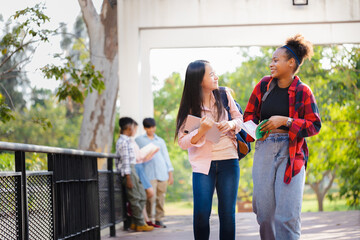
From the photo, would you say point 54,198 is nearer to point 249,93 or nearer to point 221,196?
point 221,196

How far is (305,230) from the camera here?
320 inches

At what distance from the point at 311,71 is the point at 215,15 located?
5.86 m

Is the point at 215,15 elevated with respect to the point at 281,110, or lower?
elevated

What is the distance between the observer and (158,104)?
2247 centimetres

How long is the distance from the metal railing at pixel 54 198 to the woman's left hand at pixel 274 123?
1.61 metres

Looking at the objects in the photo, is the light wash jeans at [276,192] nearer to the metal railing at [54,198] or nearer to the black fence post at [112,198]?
the metal railing at [54,198]

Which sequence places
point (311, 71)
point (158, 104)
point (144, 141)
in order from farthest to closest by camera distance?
point (158, 104) → point (311, 71) → point (144, 141)

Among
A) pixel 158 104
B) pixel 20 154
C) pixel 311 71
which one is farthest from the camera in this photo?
pixel 158 104

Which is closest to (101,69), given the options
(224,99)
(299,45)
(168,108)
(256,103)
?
(168,108)

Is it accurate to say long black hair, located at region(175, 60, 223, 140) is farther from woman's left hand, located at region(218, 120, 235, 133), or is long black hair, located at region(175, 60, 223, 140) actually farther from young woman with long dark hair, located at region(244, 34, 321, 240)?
young woman with long dark hair, located at region(244, 34, 321, 240)

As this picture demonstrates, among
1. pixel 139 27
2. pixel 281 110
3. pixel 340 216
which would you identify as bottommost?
pixel 340 216

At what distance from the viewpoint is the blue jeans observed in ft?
14.6

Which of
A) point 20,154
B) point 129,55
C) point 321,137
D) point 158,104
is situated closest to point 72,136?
point 158,104

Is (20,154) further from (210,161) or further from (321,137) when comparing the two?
(321,137)
